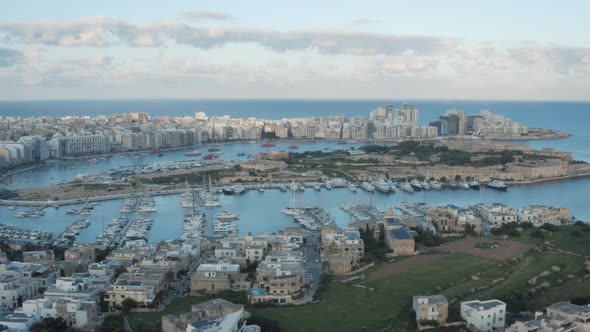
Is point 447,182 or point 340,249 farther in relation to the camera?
point 447,182

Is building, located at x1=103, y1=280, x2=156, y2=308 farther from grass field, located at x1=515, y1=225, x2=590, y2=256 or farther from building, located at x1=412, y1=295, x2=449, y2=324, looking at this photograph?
grass field, located at x1=515, y1=225, x2=590, y2=256

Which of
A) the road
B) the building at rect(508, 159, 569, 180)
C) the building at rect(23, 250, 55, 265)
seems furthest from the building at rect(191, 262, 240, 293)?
the building at rect(508, 159, 569, 180)

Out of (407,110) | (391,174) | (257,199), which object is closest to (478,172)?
(391,174)

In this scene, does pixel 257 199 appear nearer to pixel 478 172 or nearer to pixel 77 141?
pixel 478 172

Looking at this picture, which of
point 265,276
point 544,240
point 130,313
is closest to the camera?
point 130,313

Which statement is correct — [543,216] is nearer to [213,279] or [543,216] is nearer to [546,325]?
[546,325]

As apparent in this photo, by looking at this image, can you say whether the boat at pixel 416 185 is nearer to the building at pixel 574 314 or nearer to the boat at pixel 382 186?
the boat at pixel 382 186

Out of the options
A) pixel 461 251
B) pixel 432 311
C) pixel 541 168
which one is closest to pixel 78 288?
pixel 432 311
